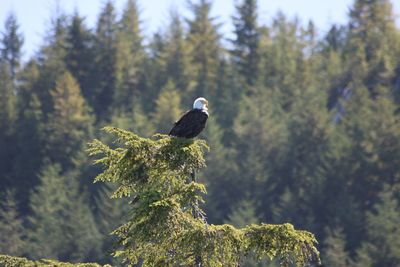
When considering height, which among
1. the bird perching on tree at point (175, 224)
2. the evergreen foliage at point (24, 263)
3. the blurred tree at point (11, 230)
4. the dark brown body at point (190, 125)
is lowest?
the evergreen foliage at point (24, 263)

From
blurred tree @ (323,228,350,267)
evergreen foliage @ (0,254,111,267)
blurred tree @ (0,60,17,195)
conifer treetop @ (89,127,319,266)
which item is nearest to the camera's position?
conifer treetop @ (89,127,319,266)

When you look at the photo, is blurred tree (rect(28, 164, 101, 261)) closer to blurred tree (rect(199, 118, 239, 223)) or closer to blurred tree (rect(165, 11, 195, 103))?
blurred tree (rect(199, 118, 239, 223))

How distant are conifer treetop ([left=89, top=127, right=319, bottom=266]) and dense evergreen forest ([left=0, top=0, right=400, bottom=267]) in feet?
139

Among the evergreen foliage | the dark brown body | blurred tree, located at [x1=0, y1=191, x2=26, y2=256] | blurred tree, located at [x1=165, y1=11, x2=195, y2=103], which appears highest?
blurred tree, located at [x1=165, y1=11, x2=195, y2=103]

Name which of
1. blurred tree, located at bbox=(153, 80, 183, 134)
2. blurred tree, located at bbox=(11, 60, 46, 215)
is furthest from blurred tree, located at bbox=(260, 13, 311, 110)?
blurred tree, located at bbox=(11, 60, 46, 215)

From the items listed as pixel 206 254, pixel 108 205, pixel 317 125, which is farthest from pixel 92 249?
pixel 206 254

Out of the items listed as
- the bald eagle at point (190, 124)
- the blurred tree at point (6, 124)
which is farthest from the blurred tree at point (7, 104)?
the bald eagle at point (190, 124)

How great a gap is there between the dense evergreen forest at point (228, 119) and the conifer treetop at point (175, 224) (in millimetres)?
42374

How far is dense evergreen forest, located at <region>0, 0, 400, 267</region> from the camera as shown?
6469 cm

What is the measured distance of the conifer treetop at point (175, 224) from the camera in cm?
1049

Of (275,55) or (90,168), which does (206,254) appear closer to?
(90,168)

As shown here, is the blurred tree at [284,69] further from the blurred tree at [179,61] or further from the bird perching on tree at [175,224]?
the bird perching on tree at [175,224]

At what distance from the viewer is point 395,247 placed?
56750mm

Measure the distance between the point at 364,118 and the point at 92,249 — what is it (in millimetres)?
19746
